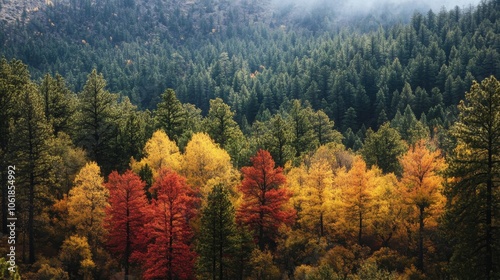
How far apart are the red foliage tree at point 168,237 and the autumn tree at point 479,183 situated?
25.5 m

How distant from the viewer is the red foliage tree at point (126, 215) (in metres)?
44.1

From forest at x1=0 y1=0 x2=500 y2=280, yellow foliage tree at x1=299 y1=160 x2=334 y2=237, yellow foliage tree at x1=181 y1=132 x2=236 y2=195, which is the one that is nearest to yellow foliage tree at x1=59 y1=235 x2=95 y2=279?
forest at x1=0 y1=0 x2=500 y2=280

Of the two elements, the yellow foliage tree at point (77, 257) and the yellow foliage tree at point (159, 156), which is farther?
the yellow foliage tree at point (159, 156)

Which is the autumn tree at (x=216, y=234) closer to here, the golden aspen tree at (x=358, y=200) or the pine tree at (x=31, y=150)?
the golden aspen tree at (x=358, y=200)

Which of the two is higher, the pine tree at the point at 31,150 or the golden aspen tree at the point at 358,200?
the pine tree at the point at 31,150

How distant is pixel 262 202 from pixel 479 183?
22840 mm

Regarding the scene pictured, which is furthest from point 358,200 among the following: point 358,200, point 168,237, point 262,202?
point 168,237

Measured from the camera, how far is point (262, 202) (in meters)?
44.9

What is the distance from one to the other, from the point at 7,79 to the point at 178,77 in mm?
141644

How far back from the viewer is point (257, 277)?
136ft

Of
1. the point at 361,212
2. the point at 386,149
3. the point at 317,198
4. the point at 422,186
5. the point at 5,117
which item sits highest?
the point at 5,117

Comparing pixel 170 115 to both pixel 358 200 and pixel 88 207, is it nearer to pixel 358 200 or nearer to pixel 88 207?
pixel 88 207

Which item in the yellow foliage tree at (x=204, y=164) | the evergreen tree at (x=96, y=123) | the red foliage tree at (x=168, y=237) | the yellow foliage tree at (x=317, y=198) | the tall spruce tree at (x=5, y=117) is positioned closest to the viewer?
the red foliage tree at (x=168, y=237)

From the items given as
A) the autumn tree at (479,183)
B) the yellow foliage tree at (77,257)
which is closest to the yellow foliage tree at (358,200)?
the autumn tree at (479,183)
